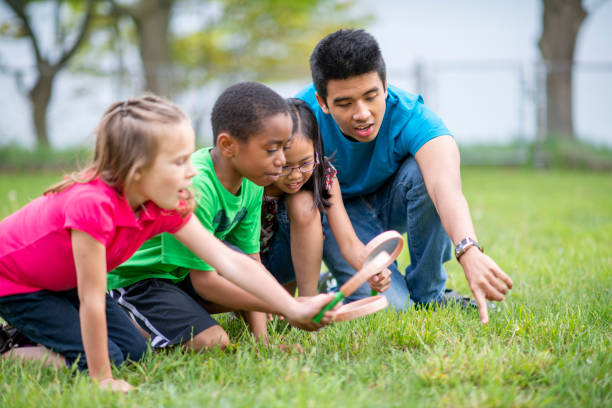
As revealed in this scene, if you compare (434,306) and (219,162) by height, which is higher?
(219,162)

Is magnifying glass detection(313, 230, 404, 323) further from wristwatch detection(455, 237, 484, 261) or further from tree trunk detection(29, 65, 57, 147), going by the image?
tree trunk detection(29, 65, 57, 147)

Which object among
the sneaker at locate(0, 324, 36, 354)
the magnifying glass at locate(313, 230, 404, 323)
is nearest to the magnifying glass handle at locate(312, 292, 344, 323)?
the magnifying glass at locate(313, 230, 404, 323)

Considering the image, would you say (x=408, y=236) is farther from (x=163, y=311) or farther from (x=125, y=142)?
(x=125, y=142)

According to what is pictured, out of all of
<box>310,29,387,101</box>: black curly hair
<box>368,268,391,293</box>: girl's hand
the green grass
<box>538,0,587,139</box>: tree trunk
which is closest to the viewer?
the green grass

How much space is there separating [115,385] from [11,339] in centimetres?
80

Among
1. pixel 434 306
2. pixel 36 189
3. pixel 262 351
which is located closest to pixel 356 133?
pixel 434 306

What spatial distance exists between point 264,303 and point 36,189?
727 cm

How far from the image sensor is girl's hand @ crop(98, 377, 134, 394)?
208cm

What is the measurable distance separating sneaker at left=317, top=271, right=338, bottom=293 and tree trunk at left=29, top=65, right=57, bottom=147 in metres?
11.2

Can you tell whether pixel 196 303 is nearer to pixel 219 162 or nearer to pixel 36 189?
pixel 219 162

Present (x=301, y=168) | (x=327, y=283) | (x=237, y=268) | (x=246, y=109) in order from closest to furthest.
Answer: (x=237, y=268) < (x=246, y=109) < (x=301, y=168) < (x=327, y=283)

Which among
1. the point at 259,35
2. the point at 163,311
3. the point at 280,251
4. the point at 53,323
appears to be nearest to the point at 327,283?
the point at 280,251

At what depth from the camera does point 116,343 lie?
2494 mm

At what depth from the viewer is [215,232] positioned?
9.34 feet
